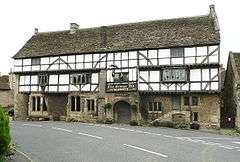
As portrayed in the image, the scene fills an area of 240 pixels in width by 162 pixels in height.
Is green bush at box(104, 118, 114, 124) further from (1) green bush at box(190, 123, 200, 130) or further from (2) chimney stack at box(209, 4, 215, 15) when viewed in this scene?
(2) chimney stack at box(209, 4, 215, 15)

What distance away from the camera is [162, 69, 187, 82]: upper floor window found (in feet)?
117

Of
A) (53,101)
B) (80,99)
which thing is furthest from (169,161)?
(53,101)

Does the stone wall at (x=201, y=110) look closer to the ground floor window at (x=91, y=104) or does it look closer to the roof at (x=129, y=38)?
the roof at (x=129, y=38)

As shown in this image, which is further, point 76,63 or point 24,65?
point 24,65

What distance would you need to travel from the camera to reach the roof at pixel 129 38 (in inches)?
1447

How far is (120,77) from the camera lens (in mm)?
38625

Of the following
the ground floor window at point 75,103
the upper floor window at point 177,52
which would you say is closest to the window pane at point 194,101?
the upper floor window at point 177,52

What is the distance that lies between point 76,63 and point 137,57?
7.70 m

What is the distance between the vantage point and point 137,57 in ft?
125

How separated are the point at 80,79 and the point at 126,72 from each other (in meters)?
5.99

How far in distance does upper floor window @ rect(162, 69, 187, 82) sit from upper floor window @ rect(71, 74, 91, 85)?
9.10 metres

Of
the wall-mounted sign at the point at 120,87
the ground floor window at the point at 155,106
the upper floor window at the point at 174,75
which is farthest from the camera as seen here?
the wall-mounted sign at the point at 120,87

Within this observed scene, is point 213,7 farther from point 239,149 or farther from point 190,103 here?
point 239,149

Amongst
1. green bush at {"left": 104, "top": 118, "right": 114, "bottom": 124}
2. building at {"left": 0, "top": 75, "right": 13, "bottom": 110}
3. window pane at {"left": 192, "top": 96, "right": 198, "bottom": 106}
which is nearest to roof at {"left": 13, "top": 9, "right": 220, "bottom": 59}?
window pane at {"left": 192, "top": 96, "right": 198, "bottom": 106}
